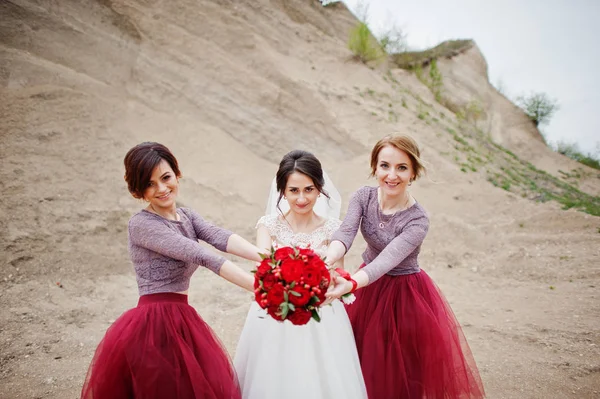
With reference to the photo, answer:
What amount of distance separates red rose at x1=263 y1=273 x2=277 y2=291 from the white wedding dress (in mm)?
596

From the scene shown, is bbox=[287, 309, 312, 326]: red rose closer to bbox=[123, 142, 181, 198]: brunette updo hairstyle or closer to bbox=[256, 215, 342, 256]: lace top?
bbox=[256, 215, 342, 256]: lace top

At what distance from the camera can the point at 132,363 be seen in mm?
2254

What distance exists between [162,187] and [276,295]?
1.13m

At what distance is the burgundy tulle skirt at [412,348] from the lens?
110 inches

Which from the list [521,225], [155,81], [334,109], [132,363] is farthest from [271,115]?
[132,363]

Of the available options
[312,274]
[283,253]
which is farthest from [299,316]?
[283,253]

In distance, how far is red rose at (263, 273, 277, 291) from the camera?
2.05 m

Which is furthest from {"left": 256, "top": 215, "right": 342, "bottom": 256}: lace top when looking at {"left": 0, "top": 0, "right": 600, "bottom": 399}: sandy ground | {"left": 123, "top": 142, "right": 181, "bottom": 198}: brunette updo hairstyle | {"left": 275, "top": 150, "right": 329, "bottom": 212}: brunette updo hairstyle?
{"left": 0, "top": 0, "right": 600, "bottom": 399}: sandy ground

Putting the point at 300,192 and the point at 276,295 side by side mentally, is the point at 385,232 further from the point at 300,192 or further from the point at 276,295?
the point at 276,295

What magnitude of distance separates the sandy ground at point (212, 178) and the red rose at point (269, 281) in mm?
3128

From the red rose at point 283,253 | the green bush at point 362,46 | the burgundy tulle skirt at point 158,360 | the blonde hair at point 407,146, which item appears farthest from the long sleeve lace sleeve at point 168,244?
the green bush at point 362,46

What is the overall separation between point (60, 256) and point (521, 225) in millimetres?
10638

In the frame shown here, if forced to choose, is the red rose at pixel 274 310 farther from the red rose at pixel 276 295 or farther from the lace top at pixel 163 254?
the lace top at pixel 163 254

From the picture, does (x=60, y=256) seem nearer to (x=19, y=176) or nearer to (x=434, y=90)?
(x=19, y=176)
